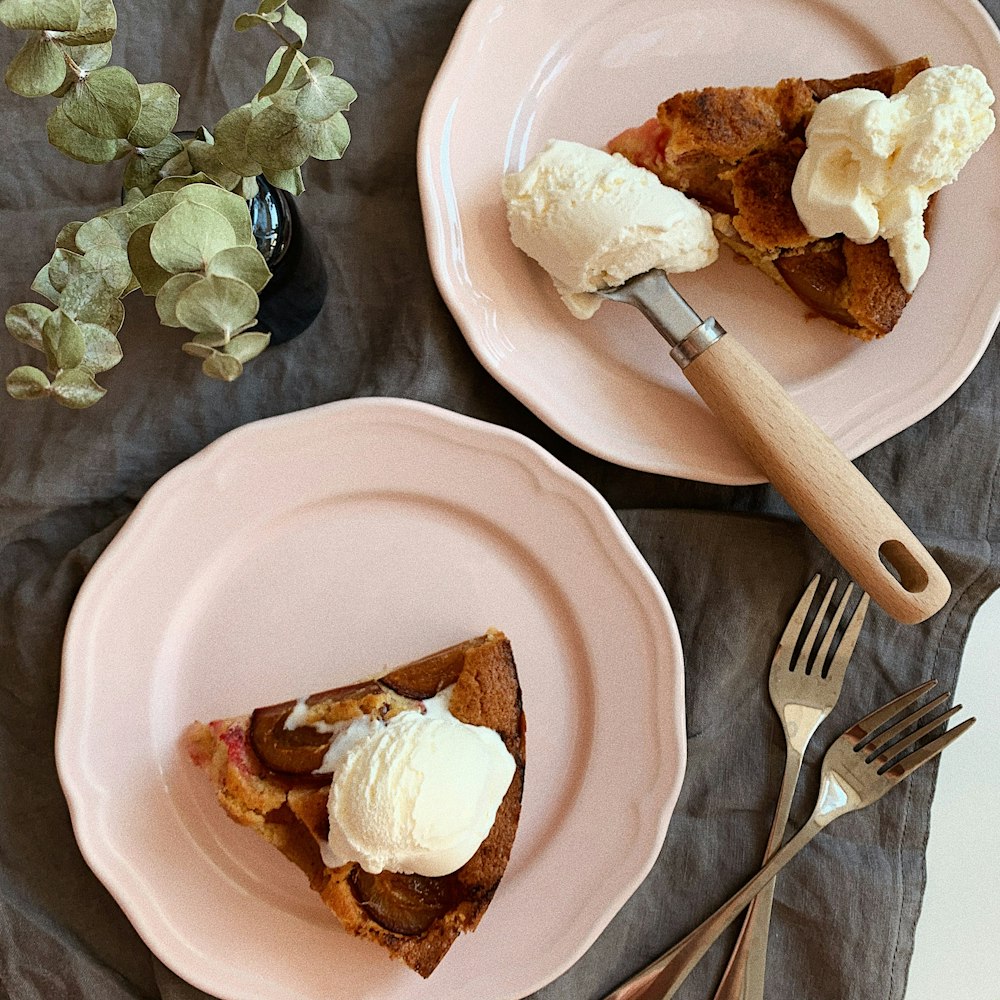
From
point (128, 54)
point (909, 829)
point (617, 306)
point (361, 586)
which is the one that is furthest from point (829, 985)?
point (128, 54)

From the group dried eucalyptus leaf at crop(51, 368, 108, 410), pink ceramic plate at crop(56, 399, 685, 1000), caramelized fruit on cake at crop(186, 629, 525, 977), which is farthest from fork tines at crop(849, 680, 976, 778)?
dried eucalyptus leaf at crop(51, 368, 108, 410)

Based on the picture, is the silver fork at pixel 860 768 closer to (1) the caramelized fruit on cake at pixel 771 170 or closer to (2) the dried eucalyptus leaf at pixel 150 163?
(1) the caramelized fruit on cake at pixel 771 170

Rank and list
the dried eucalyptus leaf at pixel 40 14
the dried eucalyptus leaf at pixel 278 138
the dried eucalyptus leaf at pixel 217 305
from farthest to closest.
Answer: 1. the dried eucalyptus leaf at pixel 278 138
2. the dried eucalyptus leaf at pixel 217 305
3. the dried eucalyptus leaf at pixel 40 14

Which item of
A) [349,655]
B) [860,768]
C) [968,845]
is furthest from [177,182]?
[968,845]

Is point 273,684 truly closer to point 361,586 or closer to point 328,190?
point 361,586

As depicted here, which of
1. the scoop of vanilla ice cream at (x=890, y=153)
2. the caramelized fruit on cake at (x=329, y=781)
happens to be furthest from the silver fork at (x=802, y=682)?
the scoop of vanilla ice cream at (x=890, y=153)

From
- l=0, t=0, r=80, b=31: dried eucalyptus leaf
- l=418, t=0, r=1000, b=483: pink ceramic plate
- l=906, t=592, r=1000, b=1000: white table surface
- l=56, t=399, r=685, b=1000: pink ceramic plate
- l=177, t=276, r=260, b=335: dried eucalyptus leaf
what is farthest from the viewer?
l=906, t=592, r=1000, b=1000: white table surface

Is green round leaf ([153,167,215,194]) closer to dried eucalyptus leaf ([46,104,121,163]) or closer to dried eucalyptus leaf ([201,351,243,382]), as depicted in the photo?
dried eucalyptus leaf ([46,104,121,163])
